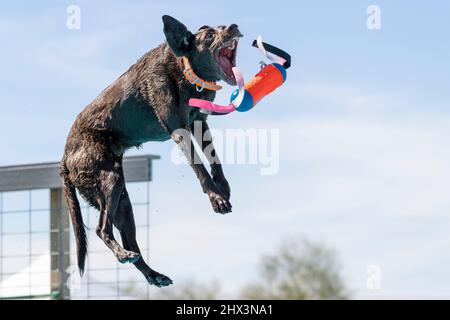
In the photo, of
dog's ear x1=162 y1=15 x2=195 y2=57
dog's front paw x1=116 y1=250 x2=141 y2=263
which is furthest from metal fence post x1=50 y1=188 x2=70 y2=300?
dog's ear x1=162 y1=15 x2=195 y2=57

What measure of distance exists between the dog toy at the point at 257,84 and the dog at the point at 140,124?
0.71 feet

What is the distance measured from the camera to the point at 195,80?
41.7 ft

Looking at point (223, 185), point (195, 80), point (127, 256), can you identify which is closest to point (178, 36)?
point (195, 80)

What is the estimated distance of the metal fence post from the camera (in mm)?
20312

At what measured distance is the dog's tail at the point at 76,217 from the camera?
542 inches

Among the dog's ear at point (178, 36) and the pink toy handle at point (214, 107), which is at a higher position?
the dog's ear at point (178, 36)

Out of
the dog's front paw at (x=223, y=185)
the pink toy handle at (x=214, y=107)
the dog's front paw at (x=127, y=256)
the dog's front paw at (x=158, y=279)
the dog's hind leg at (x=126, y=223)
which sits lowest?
the dog's front paw at (x=158, y=279)

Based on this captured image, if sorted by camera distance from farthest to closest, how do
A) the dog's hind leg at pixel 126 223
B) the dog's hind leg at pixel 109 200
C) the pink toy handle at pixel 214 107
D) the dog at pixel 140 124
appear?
1. the dog's hind leg at pixel 126 223
2. the dog's hind leg at pixel 109 200
3. the dog at pixel 140 124
4. the pink toy handle at pixel 214 107

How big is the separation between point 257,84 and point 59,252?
8.94 metres

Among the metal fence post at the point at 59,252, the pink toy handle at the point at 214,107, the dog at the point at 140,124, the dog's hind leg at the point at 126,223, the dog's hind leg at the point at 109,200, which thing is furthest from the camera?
the metal fence post at the point at 59,252

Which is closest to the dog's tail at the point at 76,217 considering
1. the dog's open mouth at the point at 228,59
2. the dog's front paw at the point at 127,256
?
the dog's front paw at the point at 127,256

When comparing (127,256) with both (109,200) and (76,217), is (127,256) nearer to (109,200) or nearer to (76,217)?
(109,200)

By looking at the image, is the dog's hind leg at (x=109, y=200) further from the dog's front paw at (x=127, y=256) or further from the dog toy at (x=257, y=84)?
the dog toy at (x=257, y=84)
